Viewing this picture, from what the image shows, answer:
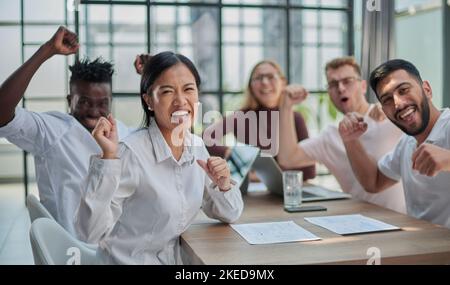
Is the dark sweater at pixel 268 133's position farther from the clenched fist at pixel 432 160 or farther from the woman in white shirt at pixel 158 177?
the clenched fist at pixel 432 160

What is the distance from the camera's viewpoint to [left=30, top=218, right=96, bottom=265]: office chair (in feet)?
4.12

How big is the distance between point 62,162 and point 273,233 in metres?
0.82

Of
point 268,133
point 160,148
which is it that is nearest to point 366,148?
point 268,133

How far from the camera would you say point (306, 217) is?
1.67 m

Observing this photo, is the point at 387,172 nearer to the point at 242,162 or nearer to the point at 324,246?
the point at 242,162

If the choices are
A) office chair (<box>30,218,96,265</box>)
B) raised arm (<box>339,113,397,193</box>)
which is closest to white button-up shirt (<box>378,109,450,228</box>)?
raised arm (<box>339,113,397,193</box>)

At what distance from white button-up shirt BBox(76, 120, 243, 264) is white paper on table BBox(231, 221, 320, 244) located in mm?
173

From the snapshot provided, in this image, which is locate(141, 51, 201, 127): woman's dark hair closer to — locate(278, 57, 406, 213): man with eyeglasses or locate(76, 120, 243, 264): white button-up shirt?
locate(76, 120, 243, 264): white button-up shirt

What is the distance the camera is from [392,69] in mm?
1541

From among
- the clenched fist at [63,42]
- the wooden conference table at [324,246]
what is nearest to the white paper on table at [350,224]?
the wooden conference table at [324,246]
